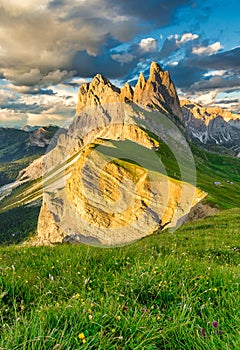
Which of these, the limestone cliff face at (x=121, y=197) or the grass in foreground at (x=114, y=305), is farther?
the limestone cliff face at (x=121, y=197)

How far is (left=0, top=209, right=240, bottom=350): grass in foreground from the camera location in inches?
154

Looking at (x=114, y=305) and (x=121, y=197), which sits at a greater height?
(x=114, y=305)

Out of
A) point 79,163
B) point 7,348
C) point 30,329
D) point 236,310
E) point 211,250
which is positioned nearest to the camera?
point 7,348

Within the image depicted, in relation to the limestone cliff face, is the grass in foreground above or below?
above

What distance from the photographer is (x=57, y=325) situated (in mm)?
4043

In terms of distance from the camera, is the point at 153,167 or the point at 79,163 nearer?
the point at 153,167

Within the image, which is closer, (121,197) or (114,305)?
(114,305)

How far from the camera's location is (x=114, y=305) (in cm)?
502

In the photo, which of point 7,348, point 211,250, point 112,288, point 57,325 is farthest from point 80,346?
point 211,250

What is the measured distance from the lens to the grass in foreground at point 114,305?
390 cm

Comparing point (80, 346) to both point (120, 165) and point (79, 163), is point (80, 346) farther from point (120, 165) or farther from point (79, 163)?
point (79, 163)

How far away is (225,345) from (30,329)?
9.07 ft

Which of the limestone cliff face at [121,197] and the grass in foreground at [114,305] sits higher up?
the grass in foreground at [114,305]

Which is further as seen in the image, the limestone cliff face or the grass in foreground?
the limestone cliff face
